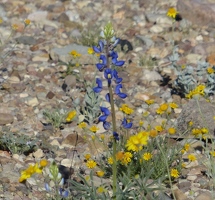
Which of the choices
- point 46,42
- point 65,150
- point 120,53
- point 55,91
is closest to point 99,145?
point 65,150

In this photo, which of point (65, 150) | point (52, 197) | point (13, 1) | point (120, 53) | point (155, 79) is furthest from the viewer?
point (13, 1)

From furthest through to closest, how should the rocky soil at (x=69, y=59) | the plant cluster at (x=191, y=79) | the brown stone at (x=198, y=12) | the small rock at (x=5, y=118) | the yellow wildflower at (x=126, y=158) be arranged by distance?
the brown stone at (x=198, y=12), the plant cluster at (x=191, y=79), the small rock at (x=5, y=118), the rocky soil at (x=69, y=59), the yellow wildflower at (x=126, y=158)

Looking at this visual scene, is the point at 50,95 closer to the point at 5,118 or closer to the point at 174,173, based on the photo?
the point at 5,118

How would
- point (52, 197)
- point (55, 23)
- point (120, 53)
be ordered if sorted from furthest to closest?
point (55, 23) < point (120, 53) < point (52, 197)

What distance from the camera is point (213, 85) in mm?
5605

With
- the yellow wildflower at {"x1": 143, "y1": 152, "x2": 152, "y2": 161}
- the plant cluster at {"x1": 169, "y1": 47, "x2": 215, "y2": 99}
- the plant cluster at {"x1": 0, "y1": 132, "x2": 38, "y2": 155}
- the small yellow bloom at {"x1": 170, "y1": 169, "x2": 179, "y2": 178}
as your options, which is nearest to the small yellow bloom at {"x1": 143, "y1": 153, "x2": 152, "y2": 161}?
the yellow wildflower at {"x1": 143, "y1": 152, "x2": 152, "y2": 161}

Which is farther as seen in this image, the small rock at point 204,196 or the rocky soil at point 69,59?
the rocky soil at point 69,59

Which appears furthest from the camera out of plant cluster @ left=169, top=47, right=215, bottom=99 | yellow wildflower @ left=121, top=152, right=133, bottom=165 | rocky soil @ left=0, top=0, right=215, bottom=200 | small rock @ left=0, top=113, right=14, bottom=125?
plant cluster @ left=169, top=47, right=215, bottom=99

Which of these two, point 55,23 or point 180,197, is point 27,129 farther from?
point 55,23

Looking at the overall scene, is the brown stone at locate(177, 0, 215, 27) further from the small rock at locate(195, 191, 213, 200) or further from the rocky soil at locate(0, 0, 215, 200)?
the small rock at locate(195, 191, 213, 200)

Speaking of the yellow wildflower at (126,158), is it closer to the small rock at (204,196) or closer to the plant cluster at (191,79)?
the small rock at (204,196)

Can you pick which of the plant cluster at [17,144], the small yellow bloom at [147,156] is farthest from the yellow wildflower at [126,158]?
the plant cluster at [17,144]

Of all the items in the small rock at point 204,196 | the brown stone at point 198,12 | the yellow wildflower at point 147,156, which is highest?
the yellow wildflower at point 147,156

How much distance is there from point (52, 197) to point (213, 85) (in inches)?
88.0
